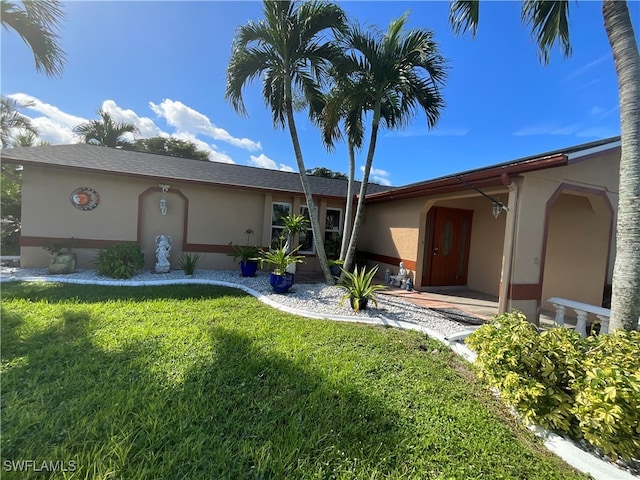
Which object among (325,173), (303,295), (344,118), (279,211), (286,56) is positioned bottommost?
(303,295)

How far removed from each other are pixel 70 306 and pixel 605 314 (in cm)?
995

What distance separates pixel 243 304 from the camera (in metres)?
5.95

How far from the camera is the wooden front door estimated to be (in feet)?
28.9

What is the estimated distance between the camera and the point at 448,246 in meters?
9.02

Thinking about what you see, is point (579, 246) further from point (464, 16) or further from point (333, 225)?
point (333, 225)

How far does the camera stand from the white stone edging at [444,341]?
2338 mm

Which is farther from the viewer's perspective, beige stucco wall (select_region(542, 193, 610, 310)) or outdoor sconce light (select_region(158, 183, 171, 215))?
outdoor sconce light (select_region(158, 183, 171, 215))

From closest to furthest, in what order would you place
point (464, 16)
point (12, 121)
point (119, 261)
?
1. point (464, 16)
2. point (119, 261)
3. point (12, 121)

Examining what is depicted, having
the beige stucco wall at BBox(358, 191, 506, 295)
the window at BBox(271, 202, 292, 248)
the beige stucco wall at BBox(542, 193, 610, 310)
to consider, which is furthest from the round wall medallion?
the beige stucco wall at BBox(542, 193, 610, 310)

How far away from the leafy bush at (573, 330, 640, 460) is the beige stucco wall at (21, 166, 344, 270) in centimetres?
893

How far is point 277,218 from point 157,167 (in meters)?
4.76

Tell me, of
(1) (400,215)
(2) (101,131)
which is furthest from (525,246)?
(2) (101,131)

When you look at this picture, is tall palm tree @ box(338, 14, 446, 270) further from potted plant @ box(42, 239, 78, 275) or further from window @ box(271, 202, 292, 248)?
potted plant @ box(42, 239, 78, 275)

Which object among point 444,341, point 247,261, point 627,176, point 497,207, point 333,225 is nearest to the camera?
point 627,176
